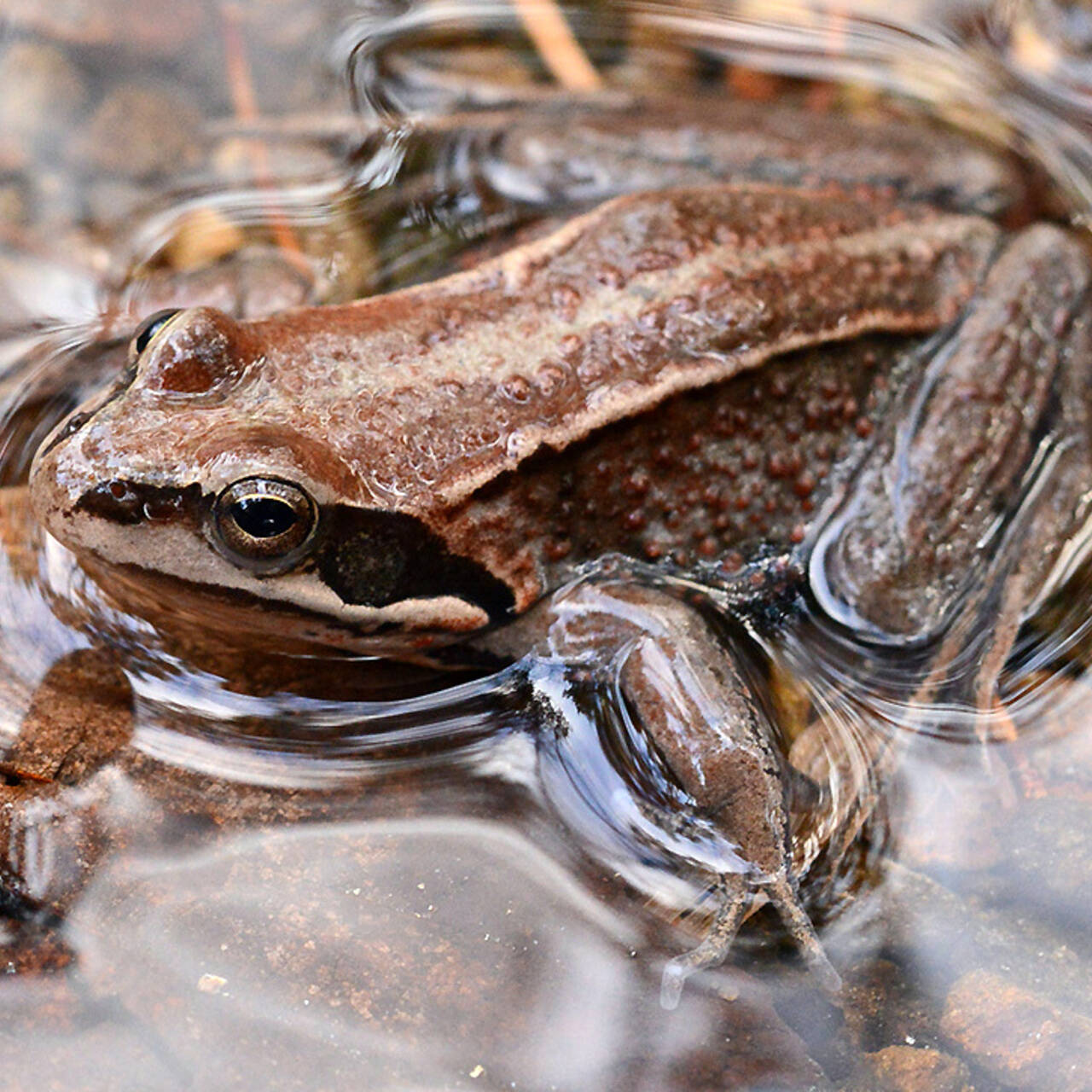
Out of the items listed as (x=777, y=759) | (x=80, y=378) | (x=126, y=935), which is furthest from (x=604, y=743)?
(x=80, y=378)

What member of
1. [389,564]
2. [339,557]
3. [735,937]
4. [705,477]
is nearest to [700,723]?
[735,937]

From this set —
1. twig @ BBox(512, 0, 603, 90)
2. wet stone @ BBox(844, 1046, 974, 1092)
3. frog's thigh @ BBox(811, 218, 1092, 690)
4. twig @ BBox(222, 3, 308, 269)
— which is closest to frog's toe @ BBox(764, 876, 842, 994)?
wet stone @ BBox(844, 1046, 974, 1092)

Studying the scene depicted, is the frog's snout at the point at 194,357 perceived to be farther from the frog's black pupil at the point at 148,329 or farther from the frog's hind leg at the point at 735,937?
the frog's hind leg at the point at 735,937

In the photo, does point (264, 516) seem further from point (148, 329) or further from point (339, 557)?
point (148, 329)

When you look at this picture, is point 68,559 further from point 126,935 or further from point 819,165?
point 819,165

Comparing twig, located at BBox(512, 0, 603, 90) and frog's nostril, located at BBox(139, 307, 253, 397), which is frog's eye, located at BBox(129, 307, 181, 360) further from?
twig, located at BBox(512, 0, 603, 90)
